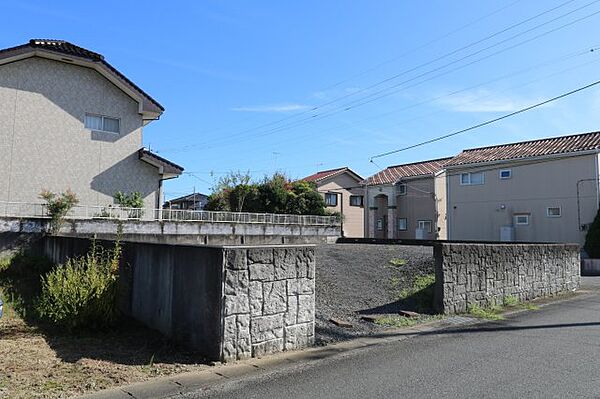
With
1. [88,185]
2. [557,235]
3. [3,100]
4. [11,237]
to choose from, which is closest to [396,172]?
[557,235]

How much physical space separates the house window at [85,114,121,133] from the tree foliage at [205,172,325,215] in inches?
552

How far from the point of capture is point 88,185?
20172mm

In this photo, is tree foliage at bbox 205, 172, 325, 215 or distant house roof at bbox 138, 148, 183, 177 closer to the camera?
distant house roof at bbox 138, 148, 183, 177

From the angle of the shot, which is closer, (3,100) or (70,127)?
(3,100)

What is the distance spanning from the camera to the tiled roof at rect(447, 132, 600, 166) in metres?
24.2

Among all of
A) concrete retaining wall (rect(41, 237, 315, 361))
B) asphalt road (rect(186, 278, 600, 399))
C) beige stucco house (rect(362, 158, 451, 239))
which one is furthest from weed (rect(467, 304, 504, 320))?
beige stucco house (rect(362, 158, 451, 239))

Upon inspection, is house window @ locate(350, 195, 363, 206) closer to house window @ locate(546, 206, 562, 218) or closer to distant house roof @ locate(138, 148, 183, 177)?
house window @ locate(546, 206, 562, 218)

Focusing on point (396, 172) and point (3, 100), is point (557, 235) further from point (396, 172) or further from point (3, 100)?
point (3, 100)

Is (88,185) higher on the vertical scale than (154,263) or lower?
higher

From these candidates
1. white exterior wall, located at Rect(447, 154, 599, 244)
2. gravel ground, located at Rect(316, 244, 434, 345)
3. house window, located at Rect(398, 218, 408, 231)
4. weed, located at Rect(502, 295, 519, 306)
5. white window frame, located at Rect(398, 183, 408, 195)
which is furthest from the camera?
house window, located at Rect(398, 218, 408, 231)

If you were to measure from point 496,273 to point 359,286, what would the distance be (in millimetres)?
2843

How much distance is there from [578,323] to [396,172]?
3465 cm

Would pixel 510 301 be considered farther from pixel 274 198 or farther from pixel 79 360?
pixel 274 198

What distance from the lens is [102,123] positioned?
831 inches
